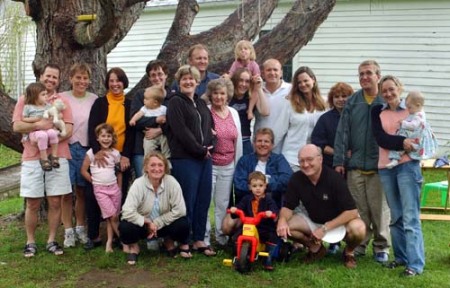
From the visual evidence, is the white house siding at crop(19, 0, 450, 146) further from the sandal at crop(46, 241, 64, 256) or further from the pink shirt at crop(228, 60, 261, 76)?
the sandal at crop(46, 241, 64, 256)

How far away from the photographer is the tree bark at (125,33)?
6.68 metres

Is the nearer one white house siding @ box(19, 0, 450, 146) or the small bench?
the small bench

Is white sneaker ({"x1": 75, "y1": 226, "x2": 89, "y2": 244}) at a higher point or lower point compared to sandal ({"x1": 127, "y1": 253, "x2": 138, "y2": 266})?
higher

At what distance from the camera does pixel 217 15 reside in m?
15.4

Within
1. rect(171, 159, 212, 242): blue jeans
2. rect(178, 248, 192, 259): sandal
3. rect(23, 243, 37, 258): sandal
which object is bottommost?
rect(23, 243, 37, 258): sandal

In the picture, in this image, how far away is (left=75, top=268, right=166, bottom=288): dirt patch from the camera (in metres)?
5.21

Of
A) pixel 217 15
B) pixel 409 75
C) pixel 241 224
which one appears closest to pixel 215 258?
pixel 241 224

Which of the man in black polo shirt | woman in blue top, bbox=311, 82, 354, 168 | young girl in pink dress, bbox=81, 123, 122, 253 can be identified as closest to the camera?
the man in black polo shirt

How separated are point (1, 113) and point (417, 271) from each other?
484 centimetres

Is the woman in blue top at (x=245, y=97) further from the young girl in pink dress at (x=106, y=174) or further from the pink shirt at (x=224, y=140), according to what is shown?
the young girl in pink dress at (x=106, y=174)

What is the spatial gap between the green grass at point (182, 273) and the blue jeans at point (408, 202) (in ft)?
0.69

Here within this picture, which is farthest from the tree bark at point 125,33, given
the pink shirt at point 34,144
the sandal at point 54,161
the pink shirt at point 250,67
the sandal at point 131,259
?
the sandal at point 131,259

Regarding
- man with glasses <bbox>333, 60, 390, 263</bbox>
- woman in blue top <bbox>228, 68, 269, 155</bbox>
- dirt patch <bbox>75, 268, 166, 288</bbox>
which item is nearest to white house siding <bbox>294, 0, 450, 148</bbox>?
woman in blue top <bbox>228, 68, 269, 155</bbox>

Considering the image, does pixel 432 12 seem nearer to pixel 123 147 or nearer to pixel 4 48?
pixel 123 147
